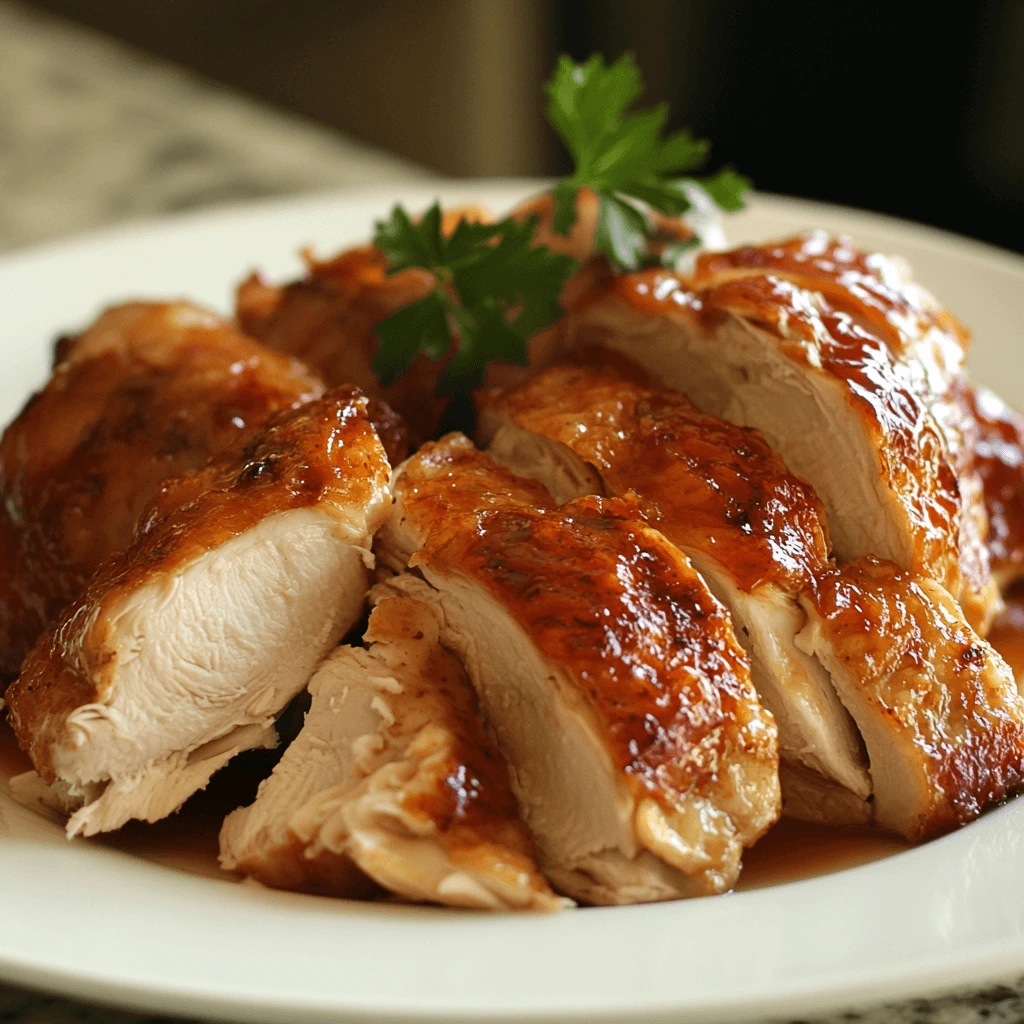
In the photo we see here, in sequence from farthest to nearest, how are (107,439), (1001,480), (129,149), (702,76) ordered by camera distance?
(702,76), (129,149), (1001,480), (107,439)

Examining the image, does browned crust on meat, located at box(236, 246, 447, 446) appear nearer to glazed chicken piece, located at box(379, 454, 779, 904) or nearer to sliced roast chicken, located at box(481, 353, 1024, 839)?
sliced roast chicken, located at box(481, 353, 1024, 839)

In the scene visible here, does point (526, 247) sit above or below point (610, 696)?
above

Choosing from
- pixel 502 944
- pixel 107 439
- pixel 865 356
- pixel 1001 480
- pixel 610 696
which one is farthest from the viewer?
pixel 1001 480

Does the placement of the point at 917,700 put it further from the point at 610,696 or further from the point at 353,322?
the point at 353,322

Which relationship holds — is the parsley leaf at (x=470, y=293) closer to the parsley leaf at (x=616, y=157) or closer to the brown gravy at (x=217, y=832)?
the parsley leaf at (x=616, y=157)

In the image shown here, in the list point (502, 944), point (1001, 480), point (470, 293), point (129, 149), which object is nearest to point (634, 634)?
point (502, 944)
